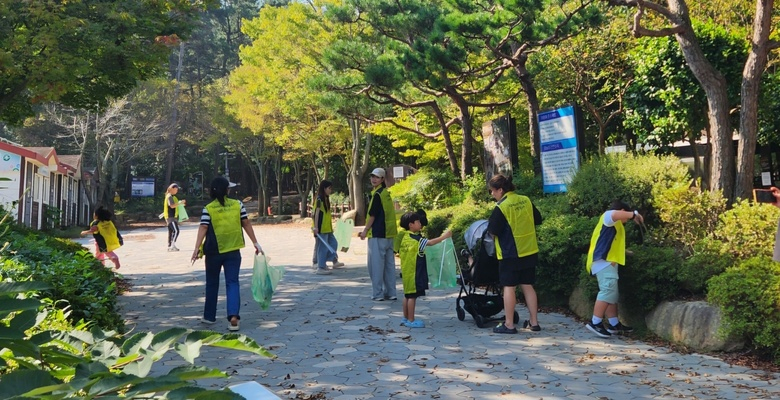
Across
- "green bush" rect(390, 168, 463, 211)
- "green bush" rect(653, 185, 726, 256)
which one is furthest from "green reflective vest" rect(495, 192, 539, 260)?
"green bush" rect(390, 168, 463, 211)

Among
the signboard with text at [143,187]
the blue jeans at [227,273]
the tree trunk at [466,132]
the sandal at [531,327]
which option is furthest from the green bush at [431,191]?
the signboard with text at [143,187]

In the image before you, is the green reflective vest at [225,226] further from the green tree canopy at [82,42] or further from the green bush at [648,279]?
the green bush at [648,279]

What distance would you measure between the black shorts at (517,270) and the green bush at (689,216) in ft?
6.33

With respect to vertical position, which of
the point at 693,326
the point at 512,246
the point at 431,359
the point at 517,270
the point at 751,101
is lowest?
the point at 431,359

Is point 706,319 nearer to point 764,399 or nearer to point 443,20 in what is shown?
point 764,399

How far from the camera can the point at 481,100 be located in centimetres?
2022

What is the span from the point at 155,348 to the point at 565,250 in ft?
24.7

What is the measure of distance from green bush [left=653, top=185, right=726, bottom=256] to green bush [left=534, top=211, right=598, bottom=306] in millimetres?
932

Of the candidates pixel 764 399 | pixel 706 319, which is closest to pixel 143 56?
pixel 706 319

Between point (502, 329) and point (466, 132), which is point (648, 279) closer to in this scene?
point (502, 329)

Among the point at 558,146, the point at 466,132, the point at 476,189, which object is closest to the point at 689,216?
the point at 558,146

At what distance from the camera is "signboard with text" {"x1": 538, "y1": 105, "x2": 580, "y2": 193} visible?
11.4 metres

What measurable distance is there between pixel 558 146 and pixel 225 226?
20.7 feet

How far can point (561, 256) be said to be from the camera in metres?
8.57
